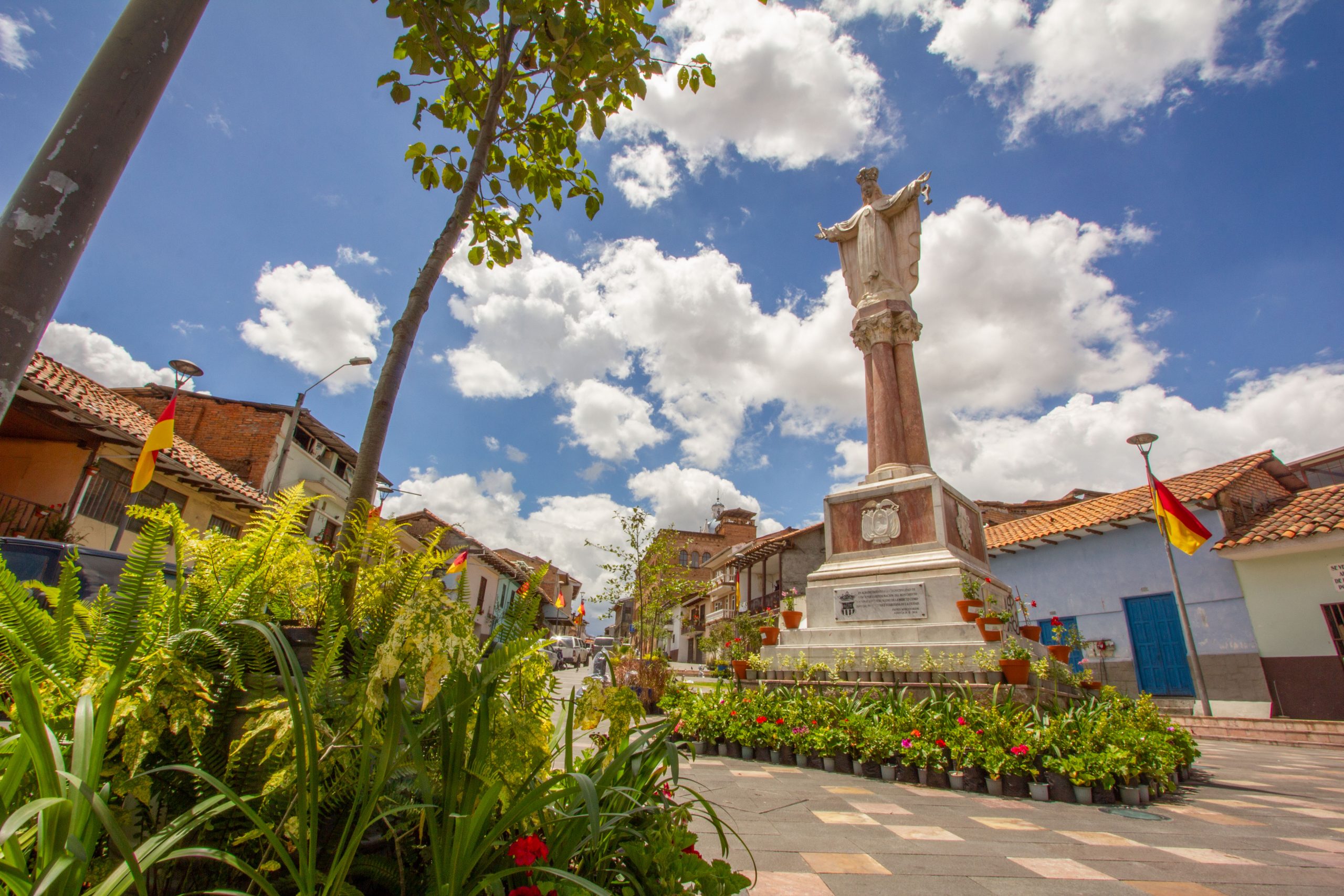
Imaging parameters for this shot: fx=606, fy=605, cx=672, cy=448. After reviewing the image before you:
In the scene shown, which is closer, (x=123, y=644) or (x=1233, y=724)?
(x=123, y=644)

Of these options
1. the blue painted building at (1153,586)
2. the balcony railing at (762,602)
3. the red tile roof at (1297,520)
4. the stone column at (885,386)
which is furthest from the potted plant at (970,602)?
the balcony railing at (762,602)

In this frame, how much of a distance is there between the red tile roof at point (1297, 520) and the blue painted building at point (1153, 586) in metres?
0.47

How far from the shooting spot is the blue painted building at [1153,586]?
14328 millimetres

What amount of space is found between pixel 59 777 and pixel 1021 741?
615 cm

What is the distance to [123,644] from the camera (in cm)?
137

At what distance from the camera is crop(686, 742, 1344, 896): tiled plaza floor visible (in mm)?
2920

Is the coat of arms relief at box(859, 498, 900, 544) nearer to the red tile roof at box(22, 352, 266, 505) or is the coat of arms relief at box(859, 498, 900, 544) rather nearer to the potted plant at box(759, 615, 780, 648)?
the potted plant at box(759, 615, 780, 648)

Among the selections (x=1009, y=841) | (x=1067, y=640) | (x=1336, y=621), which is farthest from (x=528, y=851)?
(x=1067, y=640)

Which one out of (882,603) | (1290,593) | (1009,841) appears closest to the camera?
(1009,841)

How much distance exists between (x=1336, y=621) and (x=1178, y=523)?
406cm

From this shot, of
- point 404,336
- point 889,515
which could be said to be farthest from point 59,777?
point 889,515

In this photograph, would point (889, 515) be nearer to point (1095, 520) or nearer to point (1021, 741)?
point (1021, 741)

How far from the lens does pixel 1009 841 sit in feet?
11.9

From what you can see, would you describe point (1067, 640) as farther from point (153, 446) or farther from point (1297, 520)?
point (153, 446)
